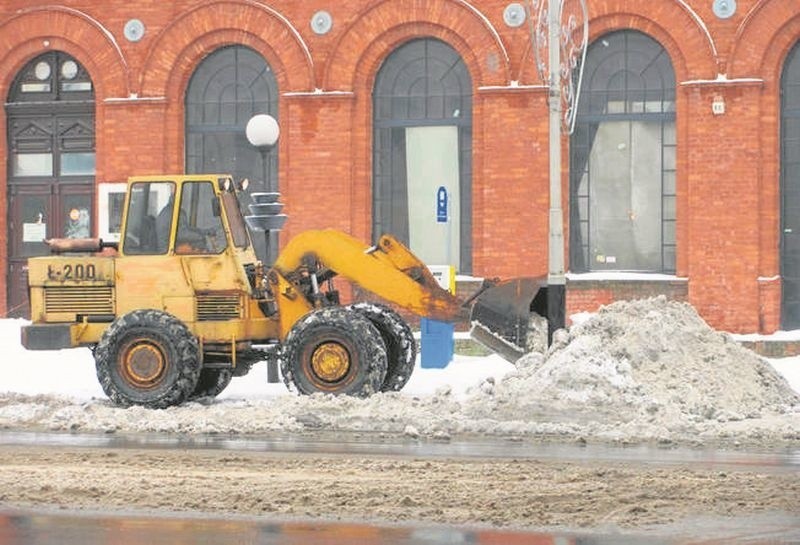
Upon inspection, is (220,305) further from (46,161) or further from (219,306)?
(46,161)

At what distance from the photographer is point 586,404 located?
56.1 ft

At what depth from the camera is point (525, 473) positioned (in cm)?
1303

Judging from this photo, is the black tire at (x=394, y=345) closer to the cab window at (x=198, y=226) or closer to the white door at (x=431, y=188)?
the cab window at (x=198, y=226)

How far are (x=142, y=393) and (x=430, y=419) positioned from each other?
335 centimetres

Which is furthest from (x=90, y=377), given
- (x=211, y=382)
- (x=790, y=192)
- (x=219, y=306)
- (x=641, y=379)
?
(x=790, y=192)

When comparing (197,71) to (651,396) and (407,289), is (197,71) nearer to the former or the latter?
(407,289)

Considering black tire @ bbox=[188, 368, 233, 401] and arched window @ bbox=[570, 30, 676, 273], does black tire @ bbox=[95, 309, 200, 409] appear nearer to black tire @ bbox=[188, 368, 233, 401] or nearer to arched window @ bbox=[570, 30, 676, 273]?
black tire @ bbox=[188, 368, 233, 401]

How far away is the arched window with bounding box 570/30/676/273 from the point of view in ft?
91.4

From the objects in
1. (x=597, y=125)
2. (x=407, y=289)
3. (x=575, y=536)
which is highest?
(x=597, y=125)

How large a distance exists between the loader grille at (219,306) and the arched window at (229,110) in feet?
35.1

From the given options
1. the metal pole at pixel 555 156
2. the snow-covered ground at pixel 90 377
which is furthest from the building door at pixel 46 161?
the metal pole at pixel 555 156

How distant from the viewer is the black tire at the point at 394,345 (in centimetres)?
1912

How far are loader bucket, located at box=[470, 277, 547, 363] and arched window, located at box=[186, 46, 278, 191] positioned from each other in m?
10.9

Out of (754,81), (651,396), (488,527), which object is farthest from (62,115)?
(488,527)
